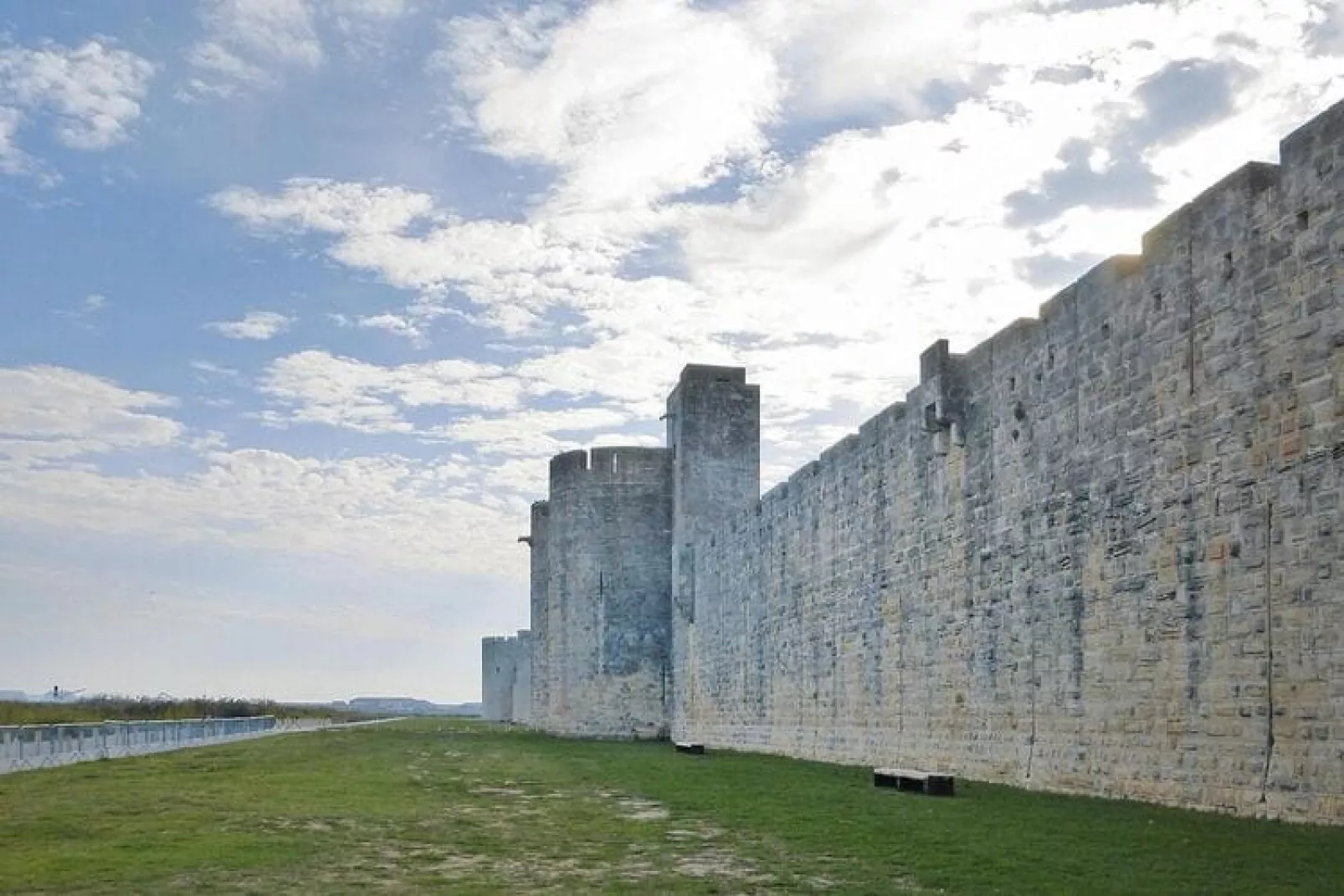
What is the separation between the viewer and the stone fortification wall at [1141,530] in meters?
10.6

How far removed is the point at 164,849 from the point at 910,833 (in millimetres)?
5575

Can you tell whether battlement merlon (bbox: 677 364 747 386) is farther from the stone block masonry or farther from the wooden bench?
the wooden bench

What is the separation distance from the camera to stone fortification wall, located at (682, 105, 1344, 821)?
1064 cm

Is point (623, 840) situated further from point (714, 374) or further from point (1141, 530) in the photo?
point (714, 374)

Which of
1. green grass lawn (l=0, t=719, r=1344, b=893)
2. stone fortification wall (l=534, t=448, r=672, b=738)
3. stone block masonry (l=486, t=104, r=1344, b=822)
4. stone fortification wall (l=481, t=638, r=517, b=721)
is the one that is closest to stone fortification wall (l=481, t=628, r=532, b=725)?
stone fortification wall (l=481, t=638, r=517, b=721)

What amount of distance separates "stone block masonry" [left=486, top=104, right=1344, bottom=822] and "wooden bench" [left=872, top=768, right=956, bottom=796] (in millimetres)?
1201

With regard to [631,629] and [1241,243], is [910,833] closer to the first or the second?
[1241,243]

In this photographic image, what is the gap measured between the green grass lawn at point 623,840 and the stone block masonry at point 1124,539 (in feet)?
2.71

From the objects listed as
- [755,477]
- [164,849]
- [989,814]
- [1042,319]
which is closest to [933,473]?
[1042,319]

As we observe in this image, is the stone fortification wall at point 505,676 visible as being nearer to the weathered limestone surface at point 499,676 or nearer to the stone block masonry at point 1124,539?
the weathered limestone surface at point 499,676

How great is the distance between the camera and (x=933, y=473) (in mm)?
18641

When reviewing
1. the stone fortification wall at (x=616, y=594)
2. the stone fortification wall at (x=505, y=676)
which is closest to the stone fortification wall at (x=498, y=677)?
the stone fortification wall at (x=505, y=676)

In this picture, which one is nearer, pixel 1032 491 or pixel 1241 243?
pixel 1241 243

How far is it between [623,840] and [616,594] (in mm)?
26383
